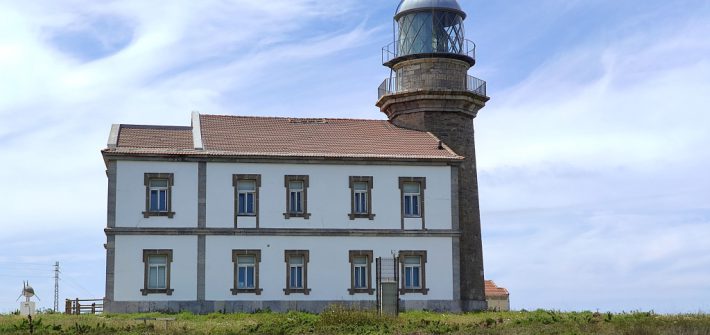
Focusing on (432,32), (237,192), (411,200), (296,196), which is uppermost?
(432,32)

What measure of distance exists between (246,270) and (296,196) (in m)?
3.03

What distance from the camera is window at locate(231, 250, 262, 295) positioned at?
37062mm

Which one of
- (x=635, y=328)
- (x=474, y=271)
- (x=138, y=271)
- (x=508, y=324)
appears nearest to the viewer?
(x=635, y=328)

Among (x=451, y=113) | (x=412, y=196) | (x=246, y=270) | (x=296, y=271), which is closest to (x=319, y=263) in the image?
(x=296, y=271)

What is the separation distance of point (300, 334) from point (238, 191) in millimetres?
12643

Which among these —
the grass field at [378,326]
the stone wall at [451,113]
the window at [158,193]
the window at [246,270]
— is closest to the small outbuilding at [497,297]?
the stone wall at [451,113]

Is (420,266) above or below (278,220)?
below

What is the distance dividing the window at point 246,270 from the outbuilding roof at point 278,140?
3.31 m

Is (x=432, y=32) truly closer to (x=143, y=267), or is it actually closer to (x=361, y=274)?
(x=361, y=274)

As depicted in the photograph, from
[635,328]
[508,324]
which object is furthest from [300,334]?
[635,328]

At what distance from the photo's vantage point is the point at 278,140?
39125mm

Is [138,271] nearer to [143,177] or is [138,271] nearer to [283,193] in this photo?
[143,177]

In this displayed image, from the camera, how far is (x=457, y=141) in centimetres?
4169

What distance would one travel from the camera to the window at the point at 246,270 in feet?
122
